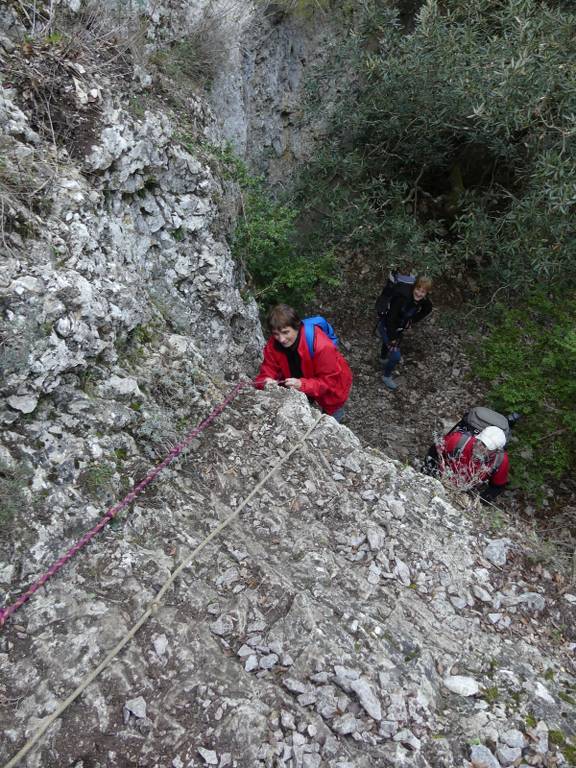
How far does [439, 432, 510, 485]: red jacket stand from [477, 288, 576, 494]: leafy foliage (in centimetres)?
187

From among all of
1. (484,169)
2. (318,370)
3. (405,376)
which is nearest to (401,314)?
(405,376)

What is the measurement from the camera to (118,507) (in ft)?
11.0

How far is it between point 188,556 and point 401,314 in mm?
5580

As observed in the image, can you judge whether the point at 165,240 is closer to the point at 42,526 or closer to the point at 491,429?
the point at 42,526

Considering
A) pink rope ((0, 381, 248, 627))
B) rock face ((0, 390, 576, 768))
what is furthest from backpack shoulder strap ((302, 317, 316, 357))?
rock face ((0, 390, 576, 768))

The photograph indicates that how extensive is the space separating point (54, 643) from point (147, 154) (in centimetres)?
481

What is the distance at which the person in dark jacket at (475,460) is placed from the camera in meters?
4.70

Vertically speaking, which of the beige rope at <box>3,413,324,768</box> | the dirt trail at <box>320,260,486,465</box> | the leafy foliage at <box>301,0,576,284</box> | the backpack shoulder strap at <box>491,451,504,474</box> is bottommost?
the dirt trail at <box>320,260,486,465</box>

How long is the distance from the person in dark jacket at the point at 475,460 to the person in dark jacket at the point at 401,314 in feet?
9.14

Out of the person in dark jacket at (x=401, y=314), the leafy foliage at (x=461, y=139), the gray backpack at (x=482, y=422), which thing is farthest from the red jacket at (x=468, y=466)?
the leafy foliage at (x=461, y=139)

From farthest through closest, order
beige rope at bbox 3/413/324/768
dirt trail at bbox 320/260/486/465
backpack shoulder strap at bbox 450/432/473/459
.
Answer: dirt trail at bbox 320/260/486/465
backpack shoulder strap at bbox 450/432/473/459
beige rope at bbox 3/413/324/768

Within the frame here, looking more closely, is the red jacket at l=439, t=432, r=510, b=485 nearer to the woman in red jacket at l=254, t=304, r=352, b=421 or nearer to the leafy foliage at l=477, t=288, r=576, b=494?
the woman in red jacket at l=254, t=304, r=352, b=421

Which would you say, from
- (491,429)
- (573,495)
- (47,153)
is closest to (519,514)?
(573,495)

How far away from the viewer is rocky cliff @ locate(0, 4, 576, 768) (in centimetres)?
261
